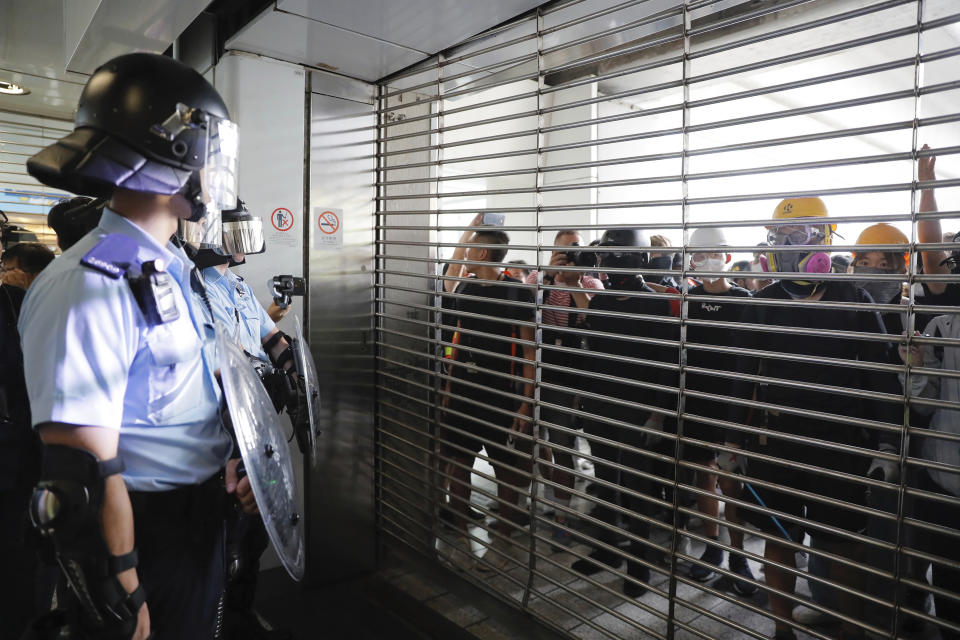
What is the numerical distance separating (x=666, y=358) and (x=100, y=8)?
11.4 ft

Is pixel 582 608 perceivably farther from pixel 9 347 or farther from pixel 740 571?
pixel 9 347

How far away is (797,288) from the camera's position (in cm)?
304

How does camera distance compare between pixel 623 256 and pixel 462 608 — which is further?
pixel 623 256

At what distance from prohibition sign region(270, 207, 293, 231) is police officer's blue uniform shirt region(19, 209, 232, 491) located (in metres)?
1.70

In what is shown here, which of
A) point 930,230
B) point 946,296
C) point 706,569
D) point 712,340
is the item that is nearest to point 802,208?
point 930,230

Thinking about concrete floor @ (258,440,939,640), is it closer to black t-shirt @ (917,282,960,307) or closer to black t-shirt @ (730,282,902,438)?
black t-shirt @ (730,282,902,438)

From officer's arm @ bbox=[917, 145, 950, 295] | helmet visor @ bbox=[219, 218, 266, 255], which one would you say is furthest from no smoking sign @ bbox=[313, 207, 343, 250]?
officer's arm @ bbox=[917, 145, 950, 295]

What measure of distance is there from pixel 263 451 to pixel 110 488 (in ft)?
1.35

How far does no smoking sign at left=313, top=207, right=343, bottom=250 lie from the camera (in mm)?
3533

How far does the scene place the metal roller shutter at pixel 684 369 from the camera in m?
1.86

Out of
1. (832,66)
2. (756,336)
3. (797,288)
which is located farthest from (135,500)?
(832,66)

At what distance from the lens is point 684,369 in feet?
7.11

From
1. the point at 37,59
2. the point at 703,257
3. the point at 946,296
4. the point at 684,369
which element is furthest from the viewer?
the point at 703,257

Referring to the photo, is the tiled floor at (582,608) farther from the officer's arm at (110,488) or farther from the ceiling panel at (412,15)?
the ceiling panel at (412,15)
